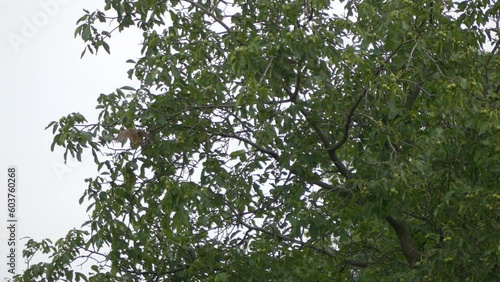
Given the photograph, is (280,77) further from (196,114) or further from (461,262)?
(461,262)

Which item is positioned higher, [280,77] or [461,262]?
[280,77]

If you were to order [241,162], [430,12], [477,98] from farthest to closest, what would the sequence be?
[241,162] < [430,12] < [477,98]

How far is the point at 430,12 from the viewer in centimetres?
903

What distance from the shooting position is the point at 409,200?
8.41m

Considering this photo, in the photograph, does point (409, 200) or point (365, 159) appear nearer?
point (409, 200)

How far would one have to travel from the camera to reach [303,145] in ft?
31.0

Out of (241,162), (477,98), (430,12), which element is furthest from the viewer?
(241,162)

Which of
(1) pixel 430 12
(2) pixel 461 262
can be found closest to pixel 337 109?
(1) pixel 430 12

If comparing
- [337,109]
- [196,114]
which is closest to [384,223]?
[337,109]

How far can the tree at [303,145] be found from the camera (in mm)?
8406

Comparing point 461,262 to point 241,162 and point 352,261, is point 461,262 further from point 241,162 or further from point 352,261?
point 241,162

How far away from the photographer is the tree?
331 inches

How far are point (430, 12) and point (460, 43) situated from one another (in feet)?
1.61

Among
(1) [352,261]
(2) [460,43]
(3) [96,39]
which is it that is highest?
(3) [96,39]
